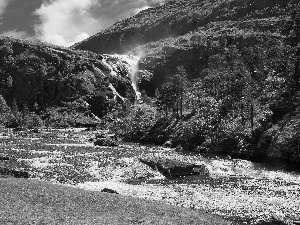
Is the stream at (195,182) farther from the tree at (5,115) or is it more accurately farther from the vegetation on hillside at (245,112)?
the tree at (5,115)

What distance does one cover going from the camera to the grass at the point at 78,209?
2550 centimetres

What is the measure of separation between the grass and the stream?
466 centimetres

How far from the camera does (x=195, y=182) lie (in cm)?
4538

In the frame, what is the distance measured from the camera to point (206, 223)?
87.5ft

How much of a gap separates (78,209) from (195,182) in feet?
67.6

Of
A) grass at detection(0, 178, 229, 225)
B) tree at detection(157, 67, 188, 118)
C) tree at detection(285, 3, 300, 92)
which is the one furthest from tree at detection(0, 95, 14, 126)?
grass at detection(0, 178, 229, 225)

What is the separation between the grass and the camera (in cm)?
2550

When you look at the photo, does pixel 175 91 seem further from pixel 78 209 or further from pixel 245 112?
pixel 78 209

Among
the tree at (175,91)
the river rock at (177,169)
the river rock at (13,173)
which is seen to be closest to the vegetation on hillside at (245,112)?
the tree at (175,91)

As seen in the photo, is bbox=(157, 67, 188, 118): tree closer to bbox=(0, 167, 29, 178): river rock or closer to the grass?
bbox=(0, 167, 29, 178): river rock

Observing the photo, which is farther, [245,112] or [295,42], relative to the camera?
[245,112]

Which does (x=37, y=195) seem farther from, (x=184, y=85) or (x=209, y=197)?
(x=184, y=85)

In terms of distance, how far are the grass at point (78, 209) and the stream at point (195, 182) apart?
4660mm

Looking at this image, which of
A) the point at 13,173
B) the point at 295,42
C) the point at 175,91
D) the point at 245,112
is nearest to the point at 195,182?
the point at 13,173
